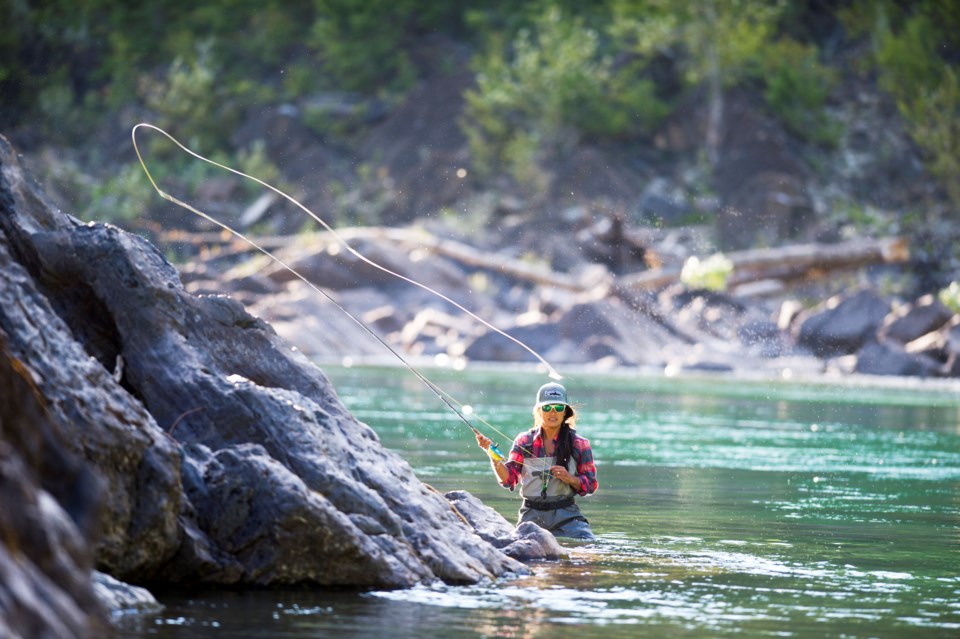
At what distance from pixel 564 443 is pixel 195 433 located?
299 cm

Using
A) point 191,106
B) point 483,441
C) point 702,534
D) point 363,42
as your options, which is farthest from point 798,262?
point 363,42

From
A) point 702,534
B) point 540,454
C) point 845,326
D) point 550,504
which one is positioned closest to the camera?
point 540,454

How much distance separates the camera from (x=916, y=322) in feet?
112

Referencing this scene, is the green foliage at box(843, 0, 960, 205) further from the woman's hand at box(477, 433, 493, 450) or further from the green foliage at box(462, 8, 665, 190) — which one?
the woman's hand at box(477, 433, 493, 450)

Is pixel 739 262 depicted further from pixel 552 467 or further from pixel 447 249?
pixel 552 467

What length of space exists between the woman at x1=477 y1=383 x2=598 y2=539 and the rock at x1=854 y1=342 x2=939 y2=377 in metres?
23.3

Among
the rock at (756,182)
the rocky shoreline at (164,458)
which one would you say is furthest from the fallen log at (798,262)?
the rocky shoreline at (164,458)

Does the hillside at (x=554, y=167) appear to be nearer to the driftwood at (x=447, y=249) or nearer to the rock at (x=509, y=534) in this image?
the driftwood at (x=447, y=249)

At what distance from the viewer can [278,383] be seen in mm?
9703

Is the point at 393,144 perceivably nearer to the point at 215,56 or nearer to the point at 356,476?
the point at 215,56

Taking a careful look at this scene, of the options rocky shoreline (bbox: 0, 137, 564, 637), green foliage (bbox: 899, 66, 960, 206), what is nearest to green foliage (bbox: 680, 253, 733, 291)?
green foliage (bbox: 899, 66, 960, 206)

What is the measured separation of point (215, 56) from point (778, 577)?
59.4 metres

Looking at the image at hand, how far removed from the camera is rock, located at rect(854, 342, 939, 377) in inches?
1283

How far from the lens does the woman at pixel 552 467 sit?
10.5 metres
